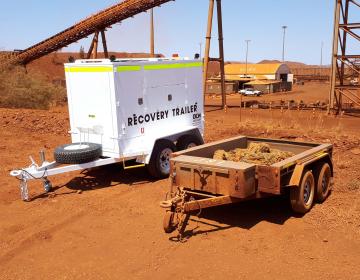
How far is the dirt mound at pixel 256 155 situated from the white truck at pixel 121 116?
2.26 meters

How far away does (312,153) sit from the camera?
760 centimetres

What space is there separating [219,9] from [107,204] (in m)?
19.4

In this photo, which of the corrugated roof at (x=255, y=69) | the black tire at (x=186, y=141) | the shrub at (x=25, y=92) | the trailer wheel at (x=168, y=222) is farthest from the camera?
the corrugated roof at (x=255, y=69)

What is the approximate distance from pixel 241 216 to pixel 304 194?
1.21 meters

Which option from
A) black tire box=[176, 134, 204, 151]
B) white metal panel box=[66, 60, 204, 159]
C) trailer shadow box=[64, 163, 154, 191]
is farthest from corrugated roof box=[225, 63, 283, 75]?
trailer shadow box=[64, 163, 154, 191]

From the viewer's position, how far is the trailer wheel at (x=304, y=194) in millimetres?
6957

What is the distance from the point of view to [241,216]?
7.42 meters

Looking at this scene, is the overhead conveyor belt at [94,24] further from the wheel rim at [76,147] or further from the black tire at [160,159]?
the wheel rim at [76,147]

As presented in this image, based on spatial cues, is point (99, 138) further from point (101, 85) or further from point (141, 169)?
point (141, 169)

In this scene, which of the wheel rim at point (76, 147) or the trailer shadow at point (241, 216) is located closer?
the trailer shadow at point (241, 216)

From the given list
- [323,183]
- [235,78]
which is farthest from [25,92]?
[235,78]

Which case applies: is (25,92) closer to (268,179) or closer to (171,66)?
(171,66)

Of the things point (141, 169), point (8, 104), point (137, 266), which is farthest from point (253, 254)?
point (8, 104)

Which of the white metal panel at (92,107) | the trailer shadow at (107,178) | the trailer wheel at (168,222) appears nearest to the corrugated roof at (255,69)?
the trailer shadow at (107,178)
